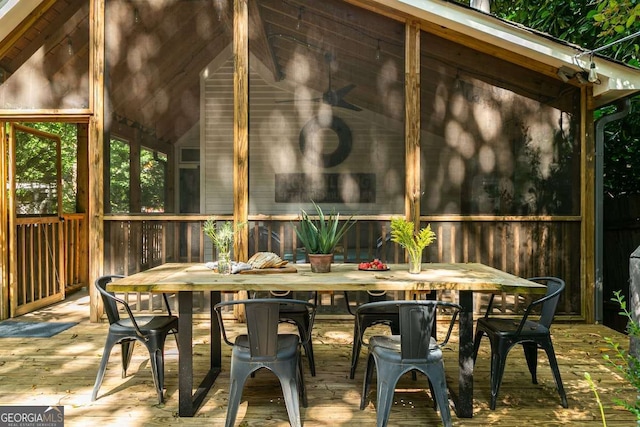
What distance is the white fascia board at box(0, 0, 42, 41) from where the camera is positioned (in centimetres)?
420

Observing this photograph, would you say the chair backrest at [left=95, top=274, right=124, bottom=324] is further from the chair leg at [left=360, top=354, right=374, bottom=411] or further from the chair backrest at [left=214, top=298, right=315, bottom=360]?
the chair leg at [left=360, top=354, right=374, bottom=411]

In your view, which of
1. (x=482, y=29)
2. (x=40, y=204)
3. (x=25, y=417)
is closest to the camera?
(x=25, y=417)

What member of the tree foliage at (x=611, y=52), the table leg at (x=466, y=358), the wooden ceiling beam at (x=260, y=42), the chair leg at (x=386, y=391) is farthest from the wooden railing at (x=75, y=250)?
the tree foliage at (x=611, y=52)

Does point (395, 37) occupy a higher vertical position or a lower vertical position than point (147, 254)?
higher

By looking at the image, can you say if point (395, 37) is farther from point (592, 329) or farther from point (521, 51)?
point (592, 329)

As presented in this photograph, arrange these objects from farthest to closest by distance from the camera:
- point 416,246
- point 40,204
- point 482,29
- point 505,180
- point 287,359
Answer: point 40,204
point 505,180
point 482,29
point 416,246
point 287,359

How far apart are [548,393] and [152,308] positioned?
12.0 ft

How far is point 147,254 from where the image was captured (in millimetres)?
4516

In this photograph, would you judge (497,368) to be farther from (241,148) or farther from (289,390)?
(241,148)

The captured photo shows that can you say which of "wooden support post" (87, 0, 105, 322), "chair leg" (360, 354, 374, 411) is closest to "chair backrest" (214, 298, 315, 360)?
"chair leg" (360, 354, 374, 411)

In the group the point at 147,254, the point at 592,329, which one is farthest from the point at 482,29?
the point at 147,254

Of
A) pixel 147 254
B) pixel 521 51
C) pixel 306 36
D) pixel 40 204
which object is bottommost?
pixel 147 254

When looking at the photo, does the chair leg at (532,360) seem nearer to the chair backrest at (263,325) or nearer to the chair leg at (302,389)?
the chair leg at (302,389)

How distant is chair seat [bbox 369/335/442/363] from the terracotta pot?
565 millimetres
